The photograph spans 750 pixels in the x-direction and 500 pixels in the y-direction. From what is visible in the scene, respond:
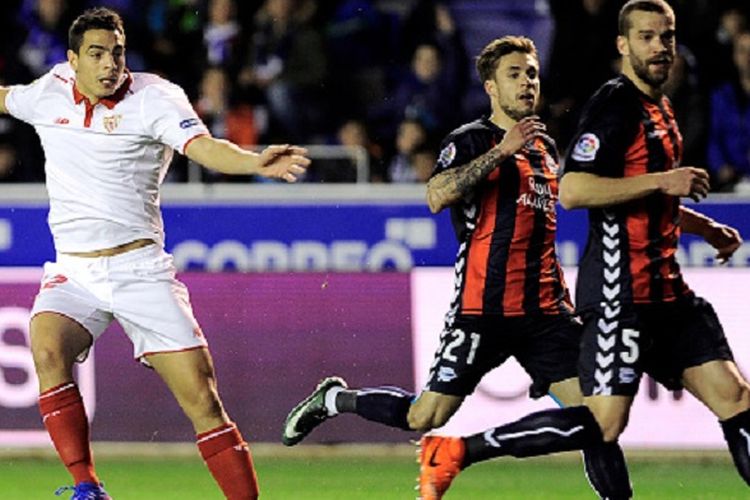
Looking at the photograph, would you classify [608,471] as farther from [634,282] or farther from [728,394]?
[634,282]

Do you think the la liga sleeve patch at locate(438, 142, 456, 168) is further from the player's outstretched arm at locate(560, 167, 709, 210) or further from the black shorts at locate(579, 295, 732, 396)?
the black shorts at locate(579, 295, 732, 396)

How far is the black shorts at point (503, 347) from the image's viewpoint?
8.74m

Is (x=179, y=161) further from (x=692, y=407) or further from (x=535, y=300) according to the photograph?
(x=535, y=300)

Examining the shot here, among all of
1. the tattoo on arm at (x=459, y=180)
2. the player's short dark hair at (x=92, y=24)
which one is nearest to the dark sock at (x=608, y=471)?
the tattoo on arm at (x=459, y=180)

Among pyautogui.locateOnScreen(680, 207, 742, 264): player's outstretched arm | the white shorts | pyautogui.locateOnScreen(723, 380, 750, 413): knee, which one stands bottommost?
pyautogui.locateOnScreen(723, 380, 750, 413): knee

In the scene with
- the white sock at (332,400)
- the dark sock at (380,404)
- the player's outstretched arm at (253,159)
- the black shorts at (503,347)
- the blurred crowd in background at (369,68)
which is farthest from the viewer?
the blurred crowd in background at (369,68)

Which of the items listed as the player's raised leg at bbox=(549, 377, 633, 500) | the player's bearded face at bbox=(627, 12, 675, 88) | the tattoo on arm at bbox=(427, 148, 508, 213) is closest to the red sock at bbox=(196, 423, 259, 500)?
the tattoo on arm at bbox=(427, 148, 508, 213)

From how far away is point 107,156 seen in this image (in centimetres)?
A: 854

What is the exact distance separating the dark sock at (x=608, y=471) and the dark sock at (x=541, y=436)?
0.15 m

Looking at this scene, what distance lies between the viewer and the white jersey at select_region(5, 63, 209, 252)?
27.9ft

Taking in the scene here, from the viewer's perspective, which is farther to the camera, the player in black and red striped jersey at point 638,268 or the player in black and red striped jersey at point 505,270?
the player in black and red striped jersey at point 505,270

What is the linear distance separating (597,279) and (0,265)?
5.19 m

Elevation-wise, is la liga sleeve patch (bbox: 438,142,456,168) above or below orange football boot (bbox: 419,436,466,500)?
above

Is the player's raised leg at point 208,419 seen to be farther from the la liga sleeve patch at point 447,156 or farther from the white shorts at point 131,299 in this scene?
the la liga sleeve patch at point 447,156
